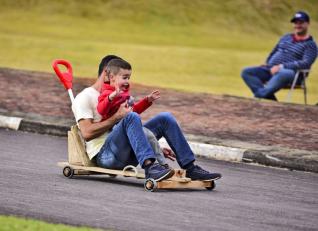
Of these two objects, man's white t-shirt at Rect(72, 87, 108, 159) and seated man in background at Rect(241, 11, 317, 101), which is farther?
seated man in background at Rect(241, 11, 317, 101)

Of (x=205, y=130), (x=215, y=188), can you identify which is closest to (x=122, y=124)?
(x=215, y=188)

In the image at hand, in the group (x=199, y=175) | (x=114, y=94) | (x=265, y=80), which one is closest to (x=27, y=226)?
(x=114, y=94)

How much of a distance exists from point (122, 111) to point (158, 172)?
61 cm

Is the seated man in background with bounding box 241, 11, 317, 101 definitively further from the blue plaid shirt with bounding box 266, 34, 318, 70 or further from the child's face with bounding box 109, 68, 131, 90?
the child's face with bounding box 109, 68, 131, 90

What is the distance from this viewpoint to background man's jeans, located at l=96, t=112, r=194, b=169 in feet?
31.6

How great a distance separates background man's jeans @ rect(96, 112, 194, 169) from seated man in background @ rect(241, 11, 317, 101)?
7835mm

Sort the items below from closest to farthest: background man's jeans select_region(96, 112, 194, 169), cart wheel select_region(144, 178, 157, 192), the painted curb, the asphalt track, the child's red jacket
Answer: the asphalt track
cart wheel select_region(144, 178, 157, 192)
background man's jeans select_region(96, 112, 194, 169)
the child's red jacket
the painted curb

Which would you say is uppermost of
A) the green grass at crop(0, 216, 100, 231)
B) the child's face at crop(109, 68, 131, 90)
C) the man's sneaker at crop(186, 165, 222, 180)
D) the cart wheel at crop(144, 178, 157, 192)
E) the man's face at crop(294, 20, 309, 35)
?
the man's face at crop(294, 20, 309, 35)

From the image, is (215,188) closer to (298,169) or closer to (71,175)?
(71,175)

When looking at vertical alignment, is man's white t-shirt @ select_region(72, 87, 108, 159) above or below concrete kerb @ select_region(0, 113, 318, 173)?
above

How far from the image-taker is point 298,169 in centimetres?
1262

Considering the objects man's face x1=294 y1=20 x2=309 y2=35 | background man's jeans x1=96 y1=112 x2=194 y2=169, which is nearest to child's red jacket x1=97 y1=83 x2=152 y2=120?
background man's jeans x1=96 y1=112 x2=194 y2=169

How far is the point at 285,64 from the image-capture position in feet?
58.6

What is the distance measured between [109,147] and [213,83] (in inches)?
521
